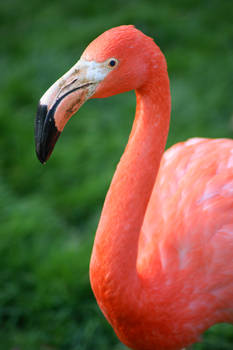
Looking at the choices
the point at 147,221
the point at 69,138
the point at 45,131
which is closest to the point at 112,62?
the point at 45,131

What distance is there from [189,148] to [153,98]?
0.87 m

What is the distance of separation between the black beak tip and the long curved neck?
1.26 ft

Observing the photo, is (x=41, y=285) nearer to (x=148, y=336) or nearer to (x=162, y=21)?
(x=148, y=336)

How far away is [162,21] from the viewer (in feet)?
17.7

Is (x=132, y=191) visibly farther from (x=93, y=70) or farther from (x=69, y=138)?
(x=69, y=138)

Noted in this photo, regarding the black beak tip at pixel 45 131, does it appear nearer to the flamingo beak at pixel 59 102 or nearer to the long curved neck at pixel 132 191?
the flamingo beak at pixel 59 102

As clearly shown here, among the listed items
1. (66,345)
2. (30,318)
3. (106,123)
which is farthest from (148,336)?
(106,123)

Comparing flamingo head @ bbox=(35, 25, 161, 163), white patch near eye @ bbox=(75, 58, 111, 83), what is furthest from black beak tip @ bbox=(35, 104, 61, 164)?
white patch near eye @ bbox=(75, 58, 111, 83)

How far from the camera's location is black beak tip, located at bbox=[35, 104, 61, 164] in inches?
58.6

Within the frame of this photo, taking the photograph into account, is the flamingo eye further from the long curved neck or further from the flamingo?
the long curved neck

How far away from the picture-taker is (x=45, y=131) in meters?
1.50

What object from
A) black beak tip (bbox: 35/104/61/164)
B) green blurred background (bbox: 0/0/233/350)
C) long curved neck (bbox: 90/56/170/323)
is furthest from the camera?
green blurred background (bbox: 0/0/233/350)

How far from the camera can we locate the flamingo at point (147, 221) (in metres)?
1.54

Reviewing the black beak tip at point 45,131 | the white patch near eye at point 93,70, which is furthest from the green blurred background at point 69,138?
the white patch near eye at point 93,70
